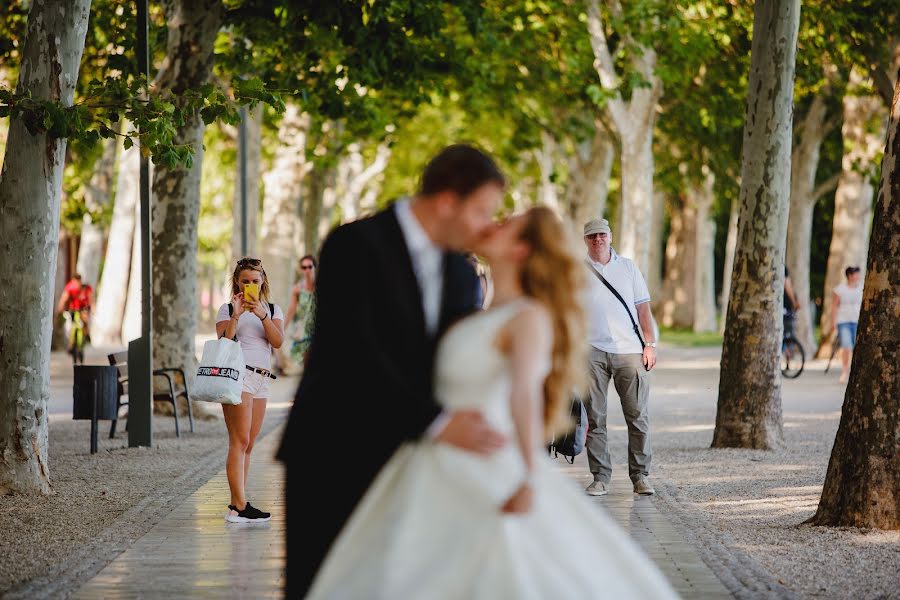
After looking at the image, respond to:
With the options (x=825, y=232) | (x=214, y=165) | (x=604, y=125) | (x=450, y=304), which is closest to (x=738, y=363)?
(x=450, y=304)

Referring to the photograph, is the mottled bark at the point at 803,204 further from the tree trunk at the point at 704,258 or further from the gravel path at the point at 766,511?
the gravel path at the point at 766,511

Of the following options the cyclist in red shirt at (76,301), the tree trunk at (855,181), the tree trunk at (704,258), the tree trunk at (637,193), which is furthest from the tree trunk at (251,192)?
the tree trunk at (704,258)

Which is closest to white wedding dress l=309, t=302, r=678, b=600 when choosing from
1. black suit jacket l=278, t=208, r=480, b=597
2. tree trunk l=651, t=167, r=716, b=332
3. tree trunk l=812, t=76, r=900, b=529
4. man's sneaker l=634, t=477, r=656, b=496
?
black suit jacket l=278, t=208, r=480, b=597

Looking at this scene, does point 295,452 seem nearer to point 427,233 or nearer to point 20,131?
point 427,233

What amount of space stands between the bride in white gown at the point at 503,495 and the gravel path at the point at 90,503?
346cm

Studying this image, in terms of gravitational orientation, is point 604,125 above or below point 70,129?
above

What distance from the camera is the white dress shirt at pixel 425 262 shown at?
441cm

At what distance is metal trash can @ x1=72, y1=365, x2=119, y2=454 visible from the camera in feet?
45.7

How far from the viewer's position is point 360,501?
4.45 metres

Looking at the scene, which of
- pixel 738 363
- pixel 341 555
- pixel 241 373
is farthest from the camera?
pixel 738 363

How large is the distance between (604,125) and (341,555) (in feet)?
88.2

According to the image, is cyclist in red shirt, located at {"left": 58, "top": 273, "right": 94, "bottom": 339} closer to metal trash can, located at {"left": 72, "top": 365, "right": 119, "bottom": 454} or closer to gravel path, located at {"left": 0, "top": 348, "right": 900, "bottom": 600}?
gravel path, located at {"left": 0, "top": 348, "right": 900, "bottom": 600}

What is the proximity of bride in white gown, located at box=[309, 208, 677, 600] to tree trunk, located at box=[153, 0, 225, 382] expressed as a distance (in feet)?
43.2

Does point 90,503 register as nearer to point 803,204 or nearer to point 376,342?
point 376,342
